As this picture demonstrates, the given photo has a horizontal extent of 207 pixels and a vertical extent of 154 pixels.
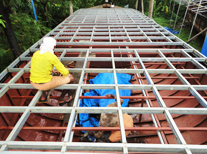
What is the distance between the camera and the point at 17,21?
25.5 feet

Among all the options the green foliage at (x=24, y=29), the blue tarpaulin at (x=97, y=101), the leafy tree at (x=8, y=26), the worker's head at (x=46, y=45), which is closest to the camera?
the worker's head at (x=46, y=45)

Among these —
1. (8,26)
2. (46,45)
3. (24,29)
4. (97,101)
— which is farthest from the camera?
(24,29)

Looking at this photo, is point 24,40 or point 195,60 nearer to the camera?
point 195,60

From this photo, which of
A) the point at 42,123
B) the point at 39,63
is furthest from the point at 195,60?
the point at 42,123

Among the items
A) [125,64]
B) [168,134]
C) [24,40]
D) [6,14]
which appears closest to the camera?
[168,134]

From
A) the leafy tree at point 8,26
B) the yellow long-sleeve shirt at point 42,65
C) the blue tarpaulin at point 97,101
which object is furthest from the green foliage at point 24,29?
the yellow long-sleeve shirt at point 42,65

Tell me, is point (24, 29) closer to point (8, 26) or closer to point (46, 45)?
point (8, 26)

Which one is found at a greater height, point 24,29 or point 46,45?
point 46,45

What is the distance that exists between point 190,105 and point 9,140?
4778 millimetres

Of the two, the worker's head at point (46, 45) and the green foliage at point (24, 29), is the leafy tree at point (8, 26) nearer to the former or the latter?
the green foliage at point (24, 29)

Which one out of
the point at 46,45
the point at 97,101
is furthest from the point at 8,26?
the point at 97,101

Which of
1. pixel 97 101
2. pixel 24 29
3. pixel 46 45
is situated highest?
pixel 46 45

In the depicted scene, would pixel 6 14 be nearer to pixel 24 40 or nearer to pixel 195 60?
pixel 24 40

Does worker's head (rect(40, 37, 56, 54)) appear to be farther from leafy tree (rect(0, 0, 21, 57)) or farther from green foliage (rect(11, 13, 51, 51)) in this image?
green foliage (rect(11, 13, 51, 51))
